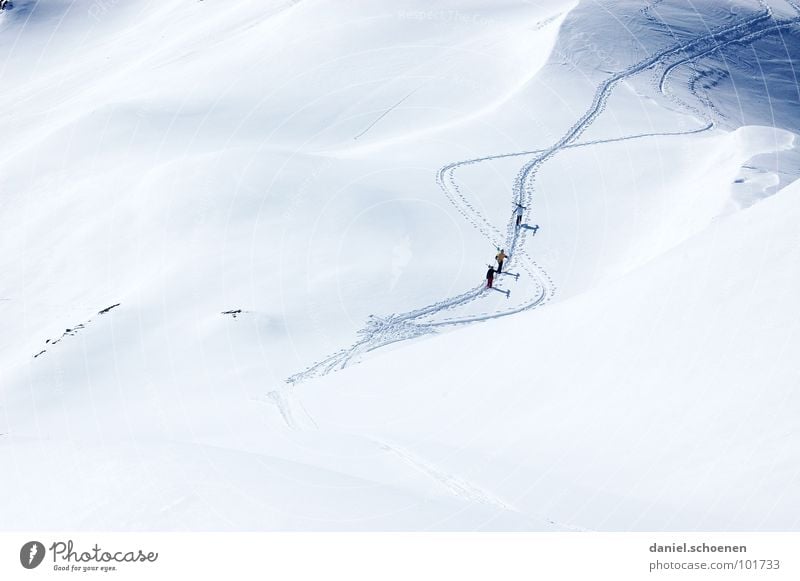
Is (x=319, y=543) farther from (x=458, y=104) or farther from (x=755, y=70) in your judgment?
(x=755, y=70)

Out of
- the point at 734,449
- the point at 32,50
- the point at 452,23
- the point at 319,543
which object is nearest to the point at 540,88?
the point at 452,23

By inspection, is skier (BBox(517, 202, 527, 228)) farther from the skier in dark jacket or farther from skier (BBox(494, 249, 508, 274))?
skier (BBox(494, 249, 508, 274))

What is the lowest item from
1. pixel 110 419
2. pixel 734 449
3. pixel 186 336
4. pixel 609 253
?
pixel 734 449

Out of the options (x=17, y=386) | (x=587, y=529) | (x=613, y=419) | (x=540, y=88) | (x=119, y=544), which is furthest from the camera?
(x=540, y=88)

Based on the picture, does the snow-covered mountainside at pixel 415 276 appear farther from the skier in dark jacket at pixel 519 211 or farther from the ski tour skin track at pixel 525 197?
the skier in dark jacket at pixel 519 211

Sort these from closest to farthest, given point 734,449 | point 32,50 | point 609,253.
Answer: point 734,449 < point 609,253 < point 32,50

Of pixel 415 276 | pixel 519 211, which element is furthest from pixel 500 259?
pixel 519 211
